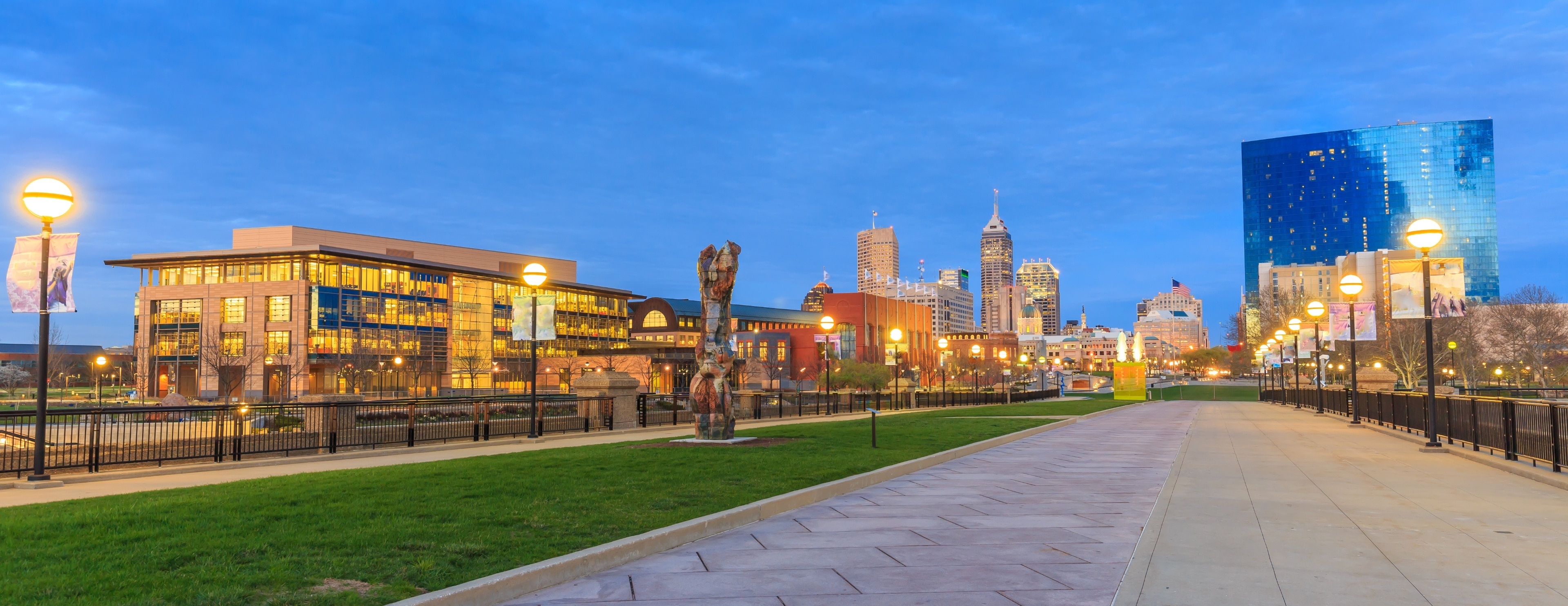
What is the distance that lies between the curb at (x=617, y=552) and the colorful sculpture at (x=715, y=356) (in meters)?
6.27

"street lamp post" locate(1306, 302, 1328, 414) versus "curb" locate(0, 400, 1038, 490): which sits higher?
"street lamp post" locate(1306, 302, 1328, 414)

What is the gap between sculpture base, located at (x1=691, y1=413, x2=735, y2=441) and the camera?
1964 centimetres

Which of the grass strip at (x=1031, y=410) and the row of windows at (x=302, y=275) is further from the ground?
the row of windows at (x=302, y=275)

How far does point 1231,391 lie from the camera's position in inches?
3374

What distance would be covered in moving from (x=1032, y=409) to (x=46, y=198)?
39.6 metres

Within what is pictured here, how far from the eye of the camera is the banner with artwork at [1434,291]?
20.8m

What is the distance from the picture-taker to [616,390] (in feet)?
89.2

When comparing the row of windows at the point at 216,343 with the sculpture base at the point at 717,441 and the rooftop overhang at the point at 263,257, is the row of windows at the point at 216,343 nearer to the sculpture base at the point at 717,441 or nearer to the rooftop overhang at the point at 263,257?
the rooftop overhang at the point at 263,257

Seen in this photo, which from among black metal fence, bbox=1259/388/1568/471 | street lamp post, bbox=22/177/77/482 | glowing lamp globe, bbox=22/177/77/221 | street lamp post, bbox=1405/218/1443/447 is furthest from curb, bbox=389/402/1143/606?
street lamp post, bbox=1405/218/1443/447

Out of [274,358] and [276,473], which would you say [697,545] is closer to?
[276,473]

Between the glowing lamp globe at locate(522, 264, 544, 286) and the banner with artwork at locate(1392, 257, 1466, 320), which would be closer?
the banner with artwork at locate(1392, 257, 1466, 320)

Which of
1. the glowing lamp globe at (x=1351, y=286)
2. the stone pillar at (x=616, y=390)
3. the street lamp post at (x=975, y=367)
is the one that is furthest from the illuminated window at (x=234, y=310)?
the glowing lamp globe at (x=1351, y=286)

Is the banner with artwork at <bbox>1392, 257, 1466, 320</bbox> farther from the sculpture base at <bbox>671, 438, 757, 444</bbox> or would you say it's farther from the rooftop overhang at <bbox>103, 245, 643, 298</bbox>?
the rooftop overhang at <bbox>103, 245, 643, 298</bbox>

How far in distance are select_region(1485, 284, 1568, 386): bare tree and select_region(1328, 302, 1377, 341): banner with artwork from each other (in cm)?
5639
